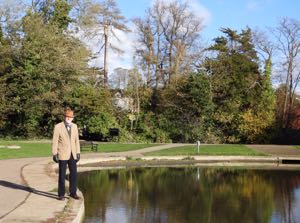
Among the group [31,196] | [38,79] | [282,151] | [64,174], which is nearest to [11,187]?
[31,196]

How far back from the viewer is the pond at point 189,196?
946 cm

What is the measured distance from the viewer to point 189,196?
12.1m

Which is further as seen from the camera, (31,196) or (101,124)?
(101,124)

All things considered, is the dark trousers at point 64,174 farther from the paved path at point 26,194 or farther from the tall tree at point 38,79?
the tall tree at point 38,79

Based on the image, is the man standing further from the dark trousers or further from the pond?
the pond

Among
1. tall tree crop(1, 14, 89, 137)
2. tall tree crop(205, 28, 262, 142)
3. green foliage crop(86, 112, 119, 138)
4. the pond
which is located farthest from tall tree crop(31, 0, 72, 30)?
the pond

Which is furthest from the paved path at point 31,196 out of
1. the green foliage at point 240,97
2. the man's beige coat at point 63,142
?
the green foliage at point 240,97

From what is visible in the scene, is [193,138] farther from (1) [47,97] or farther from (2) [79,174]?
(2) [79,174]

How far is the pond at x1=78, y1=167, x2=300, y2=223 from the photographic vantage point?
9461 mm

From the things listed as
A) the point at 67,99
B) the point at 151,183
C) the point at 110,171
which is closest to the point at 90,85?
the point at 67,99

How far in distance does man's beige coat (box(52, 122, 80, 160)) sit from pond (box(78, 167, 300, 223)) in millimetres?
1283

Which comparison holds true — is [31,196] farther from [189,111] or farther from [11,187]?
[189,111]

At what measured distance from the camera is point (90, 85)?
3572 centimetres

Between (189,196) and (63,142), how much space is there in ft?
13.7
